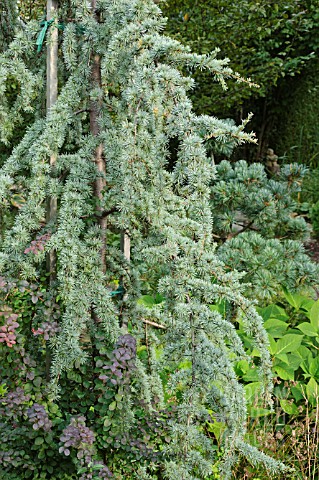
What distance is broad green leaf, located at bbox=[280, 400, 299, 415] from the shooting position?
3057 millimetres

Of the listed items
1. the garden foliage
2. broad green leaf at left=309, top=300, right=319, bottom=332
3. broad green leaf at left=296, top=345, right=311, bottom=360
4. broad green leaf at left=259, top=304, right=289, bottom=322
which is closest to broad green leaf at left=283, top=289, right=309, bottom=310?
broad green leaf at left=259, top=304, right=289, bottom=322

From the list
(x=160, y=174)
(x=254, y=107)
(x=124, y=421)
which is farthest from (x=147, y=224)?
(x=254, y=107)

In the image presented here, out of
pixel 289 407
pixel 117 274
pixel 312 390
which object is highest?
pixel 117 274

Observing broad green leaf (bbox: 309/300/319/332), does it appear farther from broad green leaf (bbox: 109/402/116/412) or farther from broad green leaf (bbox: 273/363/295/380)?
broad green leaf (bbox: 109/402/116/412)

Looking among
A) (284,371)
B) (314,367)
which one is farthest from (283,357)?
(314,367)

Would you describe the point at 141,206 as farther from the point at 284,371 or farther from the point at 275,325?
the point at 275,325

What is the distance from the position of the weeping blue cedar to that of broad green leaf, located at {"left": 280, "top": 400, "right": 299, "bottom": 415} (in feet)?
3.22

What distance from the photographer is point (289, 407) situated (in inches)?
121

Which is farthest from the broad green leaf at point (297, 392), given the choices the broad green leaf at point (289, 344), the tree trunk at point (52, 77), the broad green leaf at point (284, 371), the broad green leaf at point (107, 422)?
the tree trunk at point (52, 77)

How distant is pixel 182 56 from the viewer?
1807mm

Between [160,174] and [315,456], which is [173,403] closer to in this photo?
[315,456]

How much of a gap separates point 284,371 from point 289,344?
15 centimetres

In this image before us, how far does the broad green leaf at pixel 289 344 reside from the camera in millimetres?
3250

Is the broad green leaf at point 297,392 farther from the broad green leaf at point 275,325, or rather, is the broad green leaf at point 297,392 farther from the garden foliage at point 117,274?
the garden foliage at point 117,274
